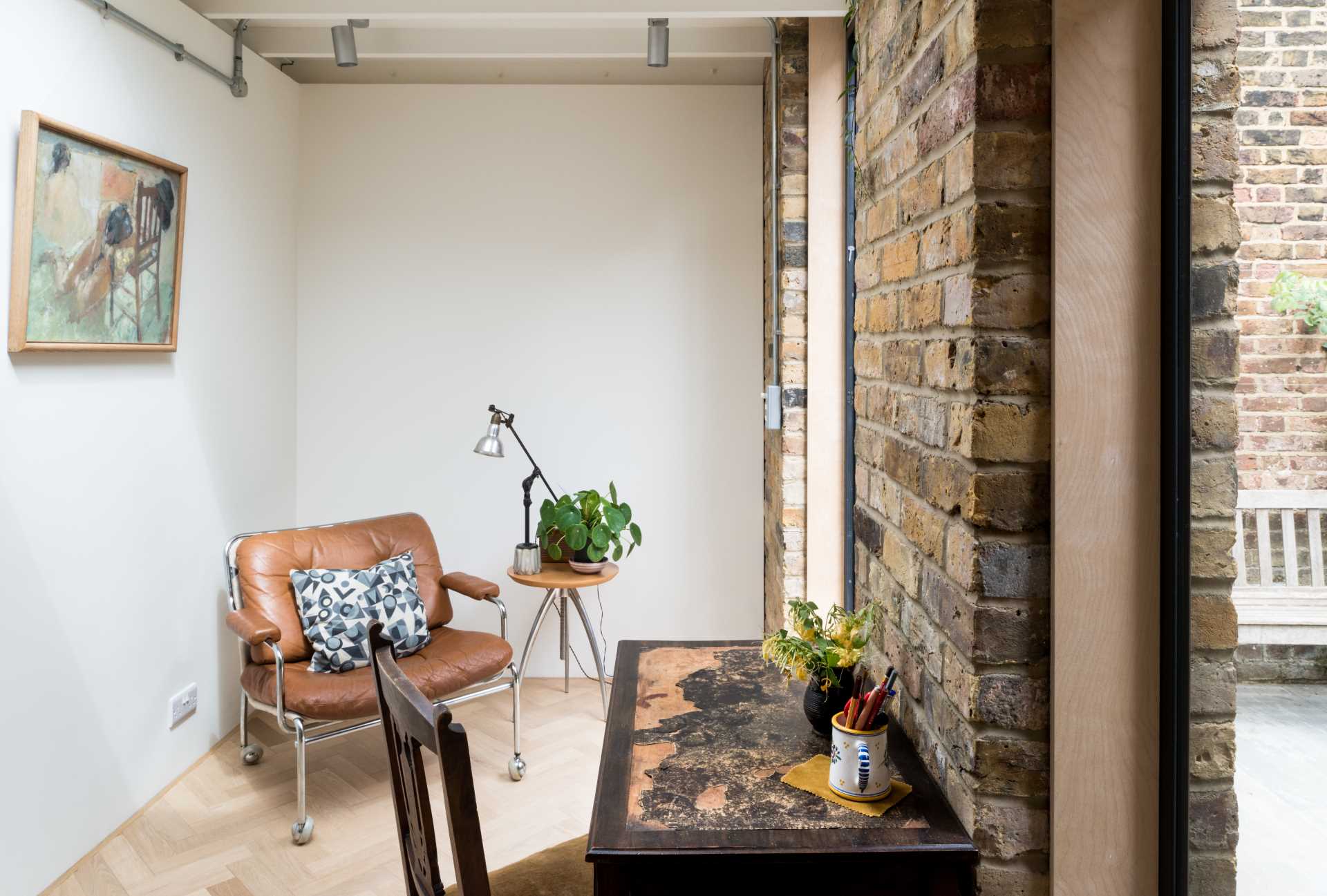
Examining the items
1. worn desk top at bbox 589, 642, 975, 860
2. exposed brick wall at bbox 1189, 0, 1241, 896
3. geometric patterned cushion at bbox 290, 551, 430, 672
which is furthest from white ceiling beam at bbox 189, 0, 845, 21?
worn desk top at bbox 589, 642, 975, 860

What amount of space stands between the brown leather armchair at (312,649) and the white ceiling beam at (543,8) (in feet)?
5.52

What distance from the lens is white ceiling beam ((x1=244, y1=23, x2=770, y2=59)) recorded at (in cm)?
337

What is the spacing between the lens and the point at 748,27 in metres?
3.37

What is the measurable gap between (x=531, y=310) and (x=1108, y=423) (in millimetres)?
3038

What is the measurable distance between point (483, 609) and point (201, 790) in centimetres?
131

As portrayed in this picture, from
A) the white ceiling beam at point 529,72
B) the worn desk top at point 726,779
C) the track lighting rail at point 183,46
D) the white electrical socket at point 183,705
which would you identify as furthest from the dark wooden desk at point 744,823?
the white ceiling beam at point 529,72

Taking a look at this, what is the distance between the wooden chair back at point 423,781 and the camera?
111cm

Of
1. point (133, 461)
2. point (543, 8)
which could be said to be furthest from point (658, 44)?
point (133, 461)

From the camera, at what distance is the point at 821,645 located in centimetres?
139

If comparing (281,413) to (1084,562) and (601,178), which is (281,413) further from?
(1084,562)

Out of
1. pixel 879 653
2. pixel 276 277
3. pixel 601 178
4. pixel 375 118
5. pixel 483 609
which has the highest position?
pixel 375 118

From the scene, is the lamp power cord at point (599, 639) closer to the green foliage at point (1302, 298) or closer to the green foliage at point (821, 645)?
the green foliage at point (821, 645)

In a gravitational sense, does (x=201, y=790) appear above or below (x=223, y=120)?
below

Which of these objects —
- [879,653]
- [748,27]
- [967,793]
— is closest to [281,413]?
[748,27]
